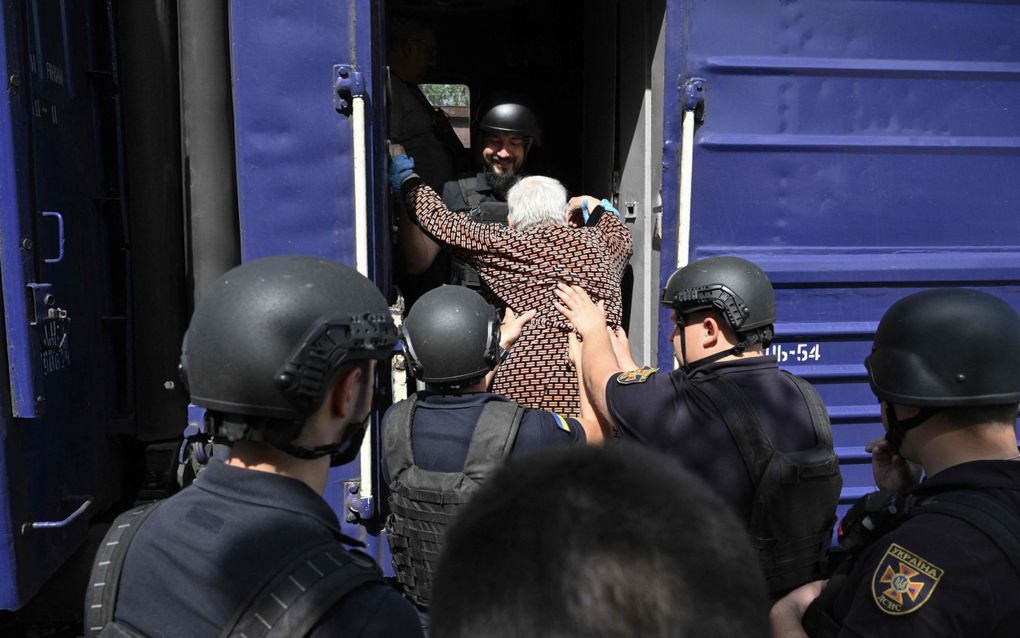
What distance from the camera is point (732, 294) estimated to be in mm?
2131

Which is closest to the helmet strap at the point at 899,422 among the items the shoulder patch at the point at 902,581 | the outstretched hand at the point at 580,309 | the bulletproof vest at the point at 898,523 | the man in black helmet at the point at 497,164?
the bulletproof vest at the point at 898,523

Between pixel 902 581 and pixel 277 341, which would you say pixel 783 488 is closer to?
pixel 902 581

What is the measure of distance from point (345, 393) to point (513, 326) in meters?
1.77

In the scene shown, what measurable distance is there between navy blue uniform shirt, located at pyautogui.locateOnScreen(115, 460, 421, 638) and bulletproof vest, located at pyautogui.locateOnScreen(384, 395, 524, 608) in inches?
36.1

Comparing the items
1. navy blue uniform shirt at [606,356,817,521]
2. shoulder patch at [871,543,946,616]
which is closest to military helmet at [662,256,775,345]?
navy blue uniform shirt at [606,356,817,521]

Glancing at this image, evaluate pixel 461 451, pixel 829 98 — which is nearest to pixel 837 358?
pixel 829 98

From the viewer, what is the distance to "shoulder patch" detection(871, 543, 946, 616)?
1.20 metres

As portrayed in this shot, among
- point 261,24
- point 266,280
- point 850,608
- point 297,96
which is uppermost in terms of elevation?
point 261,24

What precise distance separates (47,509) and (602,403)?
163 centimetres

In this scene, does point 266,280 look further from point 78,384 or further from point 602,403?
point 78,384

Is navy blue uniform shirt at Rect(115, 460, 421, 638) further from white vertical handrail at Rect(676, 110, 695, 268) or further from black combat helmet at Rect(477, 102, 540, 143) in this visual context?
black combat helmet at Rect(477, 102, 540, 143)

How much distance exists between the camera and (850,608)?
1.31 m

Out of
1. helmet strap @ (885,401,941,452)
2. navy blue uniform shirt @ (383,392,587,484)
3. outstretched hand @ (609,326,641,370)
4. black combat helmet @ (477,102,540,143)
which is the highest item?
black combat helmet @ (477,102,540,143)

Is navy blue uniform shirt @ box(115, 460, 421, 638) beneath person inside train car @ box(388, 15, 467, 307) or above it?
beneath
